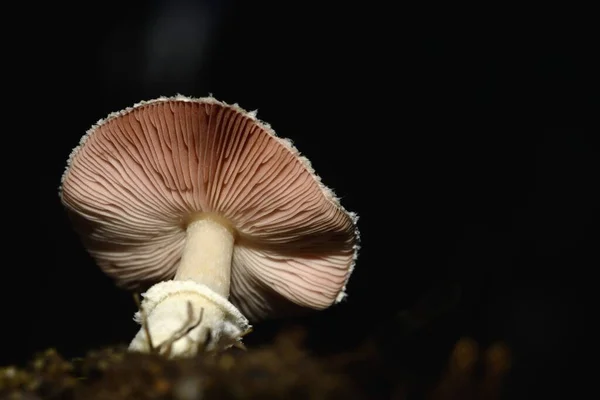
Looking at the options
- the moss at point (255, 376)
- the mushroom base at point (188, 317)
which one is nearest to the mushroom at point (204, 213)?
the mushroom base at point (188, 317)

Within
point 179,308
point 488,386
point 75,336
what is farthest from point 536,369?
point 75,336

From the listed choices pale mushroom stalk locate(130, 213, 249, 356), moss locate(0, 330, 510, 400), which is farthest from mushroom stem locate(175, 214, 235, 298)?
moss locate(0, 330, 510, 400)

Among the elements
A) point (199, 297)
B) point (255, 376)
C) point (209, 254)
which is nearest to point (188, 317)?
point (199, 297)

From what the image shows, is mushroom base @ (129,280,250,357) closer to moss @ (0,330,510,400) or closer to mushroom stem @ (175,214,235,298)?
mushroom stem @ (175,214,235,298)

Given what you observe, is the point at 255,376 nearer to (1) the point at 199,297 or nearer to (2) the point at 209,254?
(1) the point at 199,297

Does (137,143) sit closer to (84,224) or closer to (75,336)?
(84,224)

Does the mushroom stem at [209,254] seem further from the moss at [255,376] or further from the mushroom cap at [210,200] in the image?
the moss at [255,376]
